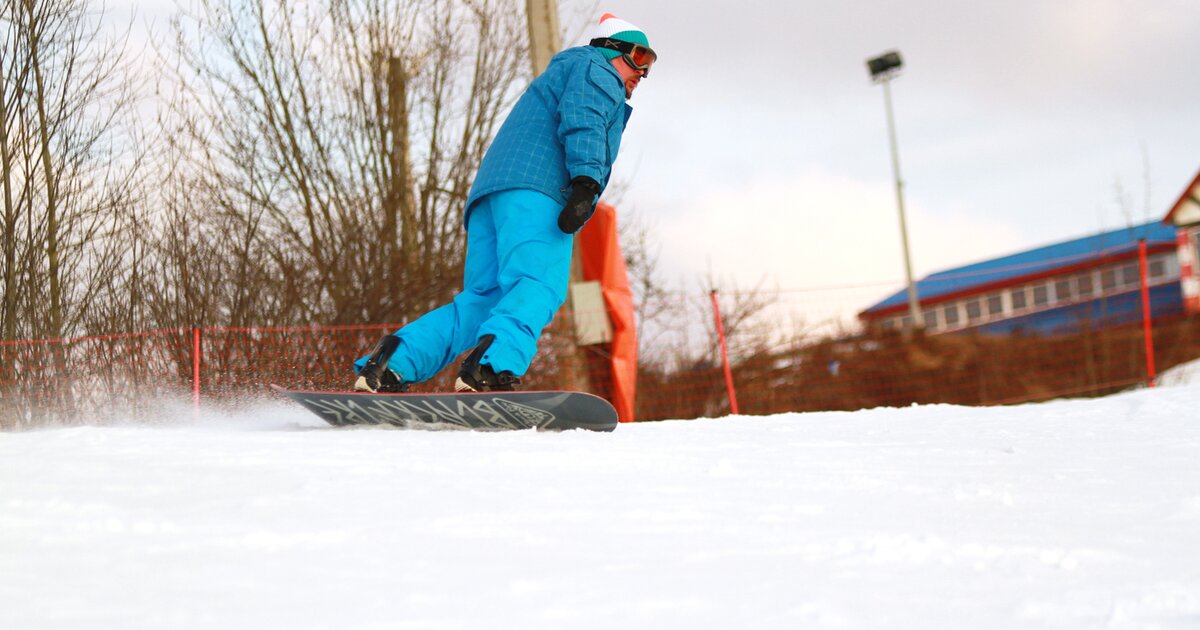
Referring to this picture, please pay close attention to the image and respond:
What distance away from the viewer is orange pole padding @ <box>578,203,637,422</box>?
639 cm

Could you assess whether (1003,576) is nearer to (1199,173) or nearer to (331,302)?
(331,302)

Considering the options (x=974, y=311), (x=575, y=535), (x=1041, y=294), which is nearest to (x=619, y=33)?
(x=575, y=535)

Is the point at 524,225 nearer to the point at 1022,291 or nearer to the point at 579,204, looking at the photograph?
the point at 579,204

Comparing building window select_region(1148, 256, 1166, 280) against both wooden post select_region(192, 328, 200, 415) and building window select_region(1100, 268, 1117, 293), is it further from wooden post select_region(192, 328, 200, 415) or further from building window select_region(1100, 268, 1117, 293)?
wooden post select_region(192, 328, 200, 415)

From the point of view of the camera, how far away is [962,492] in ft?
7.64

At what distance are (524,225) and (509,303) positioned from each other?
0.30 metres

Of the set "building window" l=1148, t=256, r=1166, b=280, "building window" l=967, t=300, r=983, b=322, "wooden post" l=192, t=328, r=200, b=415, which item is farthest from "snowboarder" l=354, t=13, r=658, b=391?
"building window" l=967, t=300, r=983, b=322

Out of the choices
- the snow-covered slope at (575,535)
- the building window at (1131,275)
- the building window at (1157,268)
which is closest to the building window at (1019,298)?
the building window at (1157,268)

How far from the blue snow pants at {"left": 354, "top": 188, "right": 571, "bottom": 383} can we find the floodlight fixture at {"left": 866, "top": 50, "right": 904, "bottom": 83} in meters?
20.1

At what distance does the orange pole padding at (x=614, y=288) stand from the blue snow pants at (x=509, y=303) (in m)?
2.59

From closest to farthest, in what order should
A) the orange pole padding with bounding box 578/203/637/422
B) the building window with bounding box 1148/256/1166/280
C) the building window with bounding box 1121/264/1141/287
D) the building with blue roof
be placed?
the orange pole padding with bounding box 578/203/637/422, the building window with bounding box 1121/264/1141/287, the building with blue roof, the building window with bounding box 1148/256/1166/280

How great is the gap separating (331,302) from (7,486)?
5.73m

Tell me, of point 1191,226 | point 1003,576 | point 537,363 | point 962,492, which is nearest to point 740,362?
point 537,363

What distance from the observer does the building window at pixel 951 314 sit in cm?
3312
